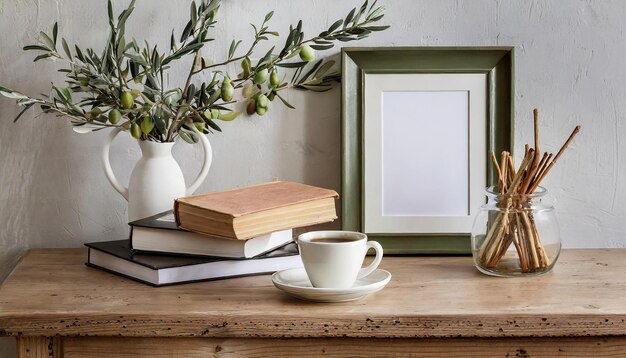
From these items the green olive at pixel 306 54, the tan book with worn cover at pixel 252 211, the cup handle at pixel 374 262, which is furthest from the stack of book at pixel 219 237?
the green olive at pixel 306 54

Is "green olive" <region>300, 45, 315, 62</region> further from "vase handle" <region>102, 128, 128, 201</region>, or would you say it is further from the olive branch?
"vase handle" <region>102, 128, 128, 201</region>

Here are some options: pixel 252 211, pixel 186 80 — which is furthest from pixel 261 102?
pixel 252 211

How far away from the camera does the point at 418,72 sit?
136 cm

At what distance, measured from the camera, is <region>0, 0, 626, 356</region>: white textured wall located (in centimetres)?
139

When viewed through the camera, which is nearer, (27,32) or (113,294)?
(113,294)

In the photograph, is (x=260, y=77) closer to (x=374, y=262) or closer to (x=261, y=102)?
(x=261, y=102)

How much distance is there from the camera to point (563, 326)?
0.97m

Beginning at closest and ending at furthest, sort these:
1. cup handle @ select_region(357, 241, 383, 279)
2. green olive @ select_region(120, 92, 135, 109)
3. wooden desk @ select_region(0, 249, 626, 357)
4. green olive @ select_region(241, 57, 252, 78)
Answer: wooden desk @ select_region(0, 249, 626, 357) → cup handle @ select_region(357, 241, 383, 279) → green olive @ select_region(120, 92, 135, 109) → green olive @ select_region(241, 57, 252, 78)

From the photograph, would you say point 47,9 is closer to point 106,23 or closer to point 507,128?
point 106,23

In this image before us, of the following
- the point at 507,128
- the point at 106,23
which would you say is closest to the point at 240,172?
the point at 106,23

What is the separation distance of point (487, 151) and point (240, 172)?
1.41ft

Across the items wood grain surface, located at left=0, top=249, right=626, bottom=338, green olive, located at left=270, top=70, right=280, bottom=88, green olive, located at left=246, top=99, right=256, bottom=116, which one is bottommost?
wood grain surface, located at left=0, top=249, right=626, bottom=338

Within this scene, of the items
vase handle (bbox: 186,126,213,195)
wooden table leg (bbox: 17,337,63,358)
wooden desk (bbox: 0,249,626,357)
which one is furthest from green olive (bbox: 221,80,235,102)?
wooden table leg (bbox: 17,337,63,358)

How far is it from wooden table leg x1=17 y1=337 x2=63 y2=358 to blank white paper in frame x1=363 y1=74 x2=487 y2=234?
56 cm
